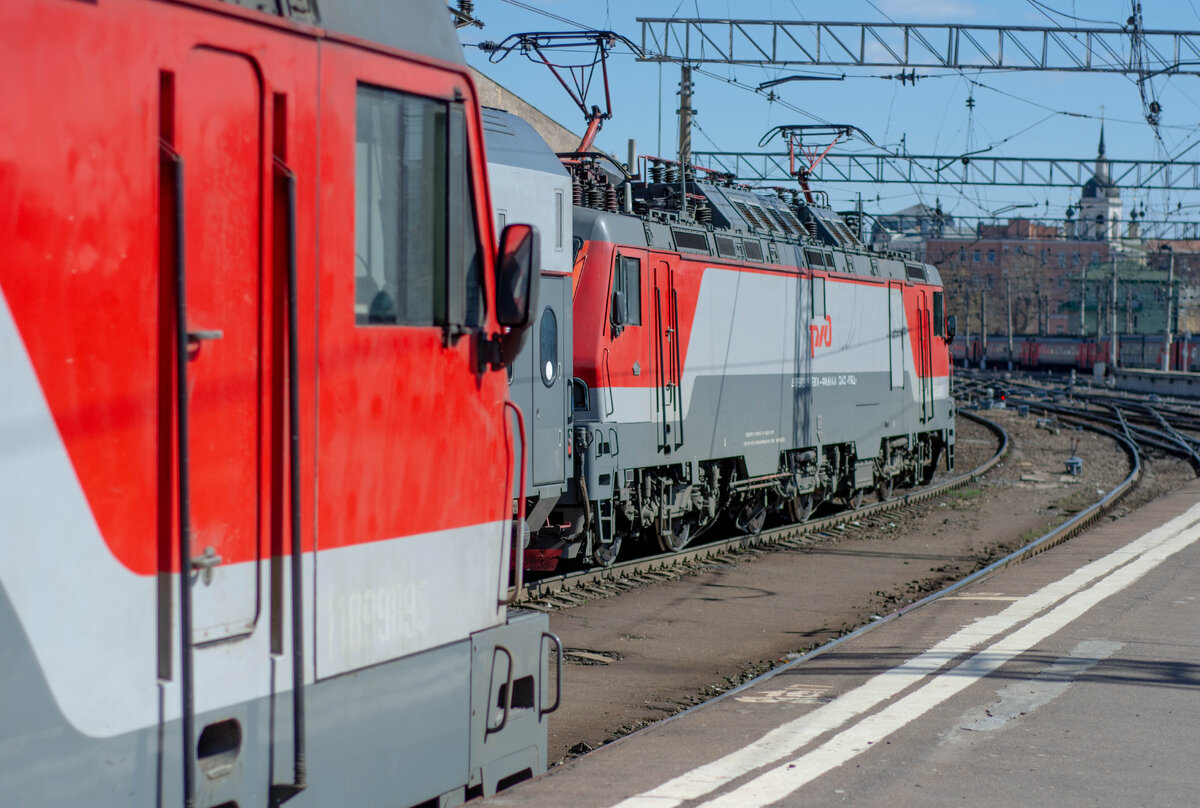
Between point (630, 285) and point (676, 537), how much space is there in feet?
11.2

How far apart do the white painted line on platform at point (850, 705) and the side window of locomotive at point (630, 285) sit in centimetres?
462

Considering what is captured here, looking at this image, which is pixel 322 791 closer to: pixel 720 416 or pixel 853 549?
pixel 720 416

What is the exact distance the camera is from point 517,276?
473 centimetres

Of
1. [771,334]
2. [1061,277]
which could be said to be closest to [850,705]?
[771,334]

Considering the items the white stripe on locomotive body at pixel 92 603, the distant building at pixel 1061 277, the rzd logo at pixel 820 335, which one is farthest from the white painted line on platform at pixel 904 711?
the distant building at pixel 1061 277

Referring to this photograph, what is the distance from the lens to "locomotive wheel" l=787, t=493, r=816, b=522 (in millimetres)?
18062

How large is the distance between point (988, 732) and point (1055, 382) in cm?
5748

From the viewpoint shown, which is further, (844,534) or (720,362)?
(844,534)

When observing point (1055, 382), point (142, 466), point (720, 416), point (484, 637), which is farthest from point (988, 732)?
point (1055, 382)

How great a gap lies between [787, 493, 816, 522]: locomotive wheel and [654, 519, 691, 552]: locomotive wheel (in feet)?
9.78

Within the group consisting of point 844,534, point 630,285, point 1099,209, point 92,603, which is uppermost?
point 1099,209

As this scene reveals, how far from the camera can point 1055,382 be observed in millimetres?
60812

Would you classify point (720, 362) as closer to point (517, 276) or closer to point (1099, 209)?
point (517, 276)

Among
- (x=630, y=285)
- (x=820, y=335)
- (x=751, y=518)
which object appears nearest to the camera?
(x=630, y=285)
